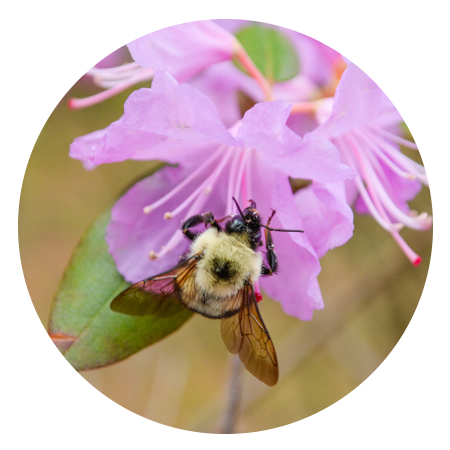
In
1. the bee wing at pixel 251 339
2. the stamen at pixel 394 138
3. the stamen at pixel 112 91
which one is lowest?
the bee wing at pixel 251 339

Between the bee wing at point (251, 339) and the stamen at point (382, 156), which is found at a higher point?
the stamen at point (382, 156)

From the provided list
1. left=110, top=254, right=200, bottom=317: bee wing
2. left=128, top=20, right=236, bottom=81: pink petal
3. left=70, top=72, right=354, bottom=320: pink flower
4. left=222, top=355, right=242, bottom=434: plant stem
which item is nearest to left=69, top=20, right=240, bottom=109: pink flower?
left=128, top=20, right=236, bottom=81: pink petal

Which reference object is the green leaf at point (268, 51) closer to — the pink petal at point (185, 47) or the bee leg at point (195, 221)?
the pink petal at point (185, 47)

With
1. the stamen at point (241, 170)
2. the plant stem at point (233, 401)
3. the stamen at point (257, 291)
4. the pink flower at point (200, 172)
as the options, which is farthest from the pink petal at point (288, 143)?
the plant stem at point (233, 401)

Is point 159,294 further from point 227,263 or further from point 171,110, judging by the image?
point 171,110

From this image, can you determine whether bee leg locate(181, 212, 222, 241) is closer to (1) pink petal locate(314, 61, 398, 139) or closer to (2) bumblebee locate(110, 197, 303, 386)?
(2) bumblebee locate(110, 197, 303, 386)

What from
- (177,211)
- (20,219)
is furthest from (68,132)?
(177,211)

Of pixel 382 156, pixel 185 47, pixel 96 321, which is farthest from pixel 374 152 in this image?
pixel 96 321

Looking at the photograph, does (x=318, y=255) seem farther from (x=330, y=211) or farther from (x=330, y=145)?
(x=330, y=145)
